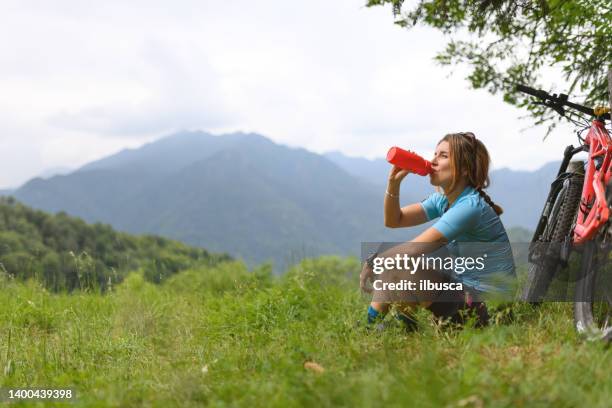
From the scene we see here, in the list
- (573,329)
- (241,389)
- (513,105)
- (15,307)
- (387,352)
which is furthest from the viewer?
(513,105)

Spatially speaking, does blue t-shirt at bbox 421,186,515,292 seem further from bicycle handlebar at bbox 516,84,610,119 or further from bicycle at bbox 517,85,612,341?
bicycle handlebar at bbox 516,84,610,119

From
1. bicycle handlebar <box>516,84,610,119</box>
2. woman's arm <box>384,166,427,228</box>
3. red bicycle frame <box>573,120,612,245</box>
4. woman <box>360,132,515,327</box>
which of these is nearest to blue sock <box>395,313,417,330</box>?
woman <box>360,132,515,327</box>

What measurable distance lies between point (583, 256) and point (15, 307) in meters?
5.70

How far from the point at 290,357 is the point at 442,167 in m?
1.73

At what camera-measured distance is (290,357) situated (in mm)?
3408

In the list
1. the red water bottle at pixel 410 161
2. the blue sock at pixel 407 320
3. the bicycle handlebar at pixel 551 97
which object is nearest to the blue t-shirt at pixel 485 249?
the red water bottle at pixel 410 161

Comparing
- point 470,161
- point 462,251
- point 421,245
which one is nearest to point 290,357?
point 421,245

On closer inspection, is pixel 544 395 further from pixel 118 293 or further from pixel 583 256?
pixel 118 293

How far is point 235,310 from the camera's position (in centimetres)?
559

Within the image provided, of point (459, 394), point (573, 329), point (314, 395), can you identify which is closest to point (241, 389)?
point (314, 395)

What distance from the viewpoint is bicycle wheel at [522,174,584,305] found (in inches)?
160

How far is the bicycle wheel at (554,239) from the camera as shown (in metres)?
4.06

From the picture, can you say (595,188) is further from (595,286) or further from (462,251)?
(462,251)

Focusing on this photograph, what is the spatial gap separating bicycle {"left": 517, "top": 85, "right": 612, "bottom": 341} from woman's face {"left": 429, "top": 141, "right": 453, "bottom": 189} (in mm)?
892
